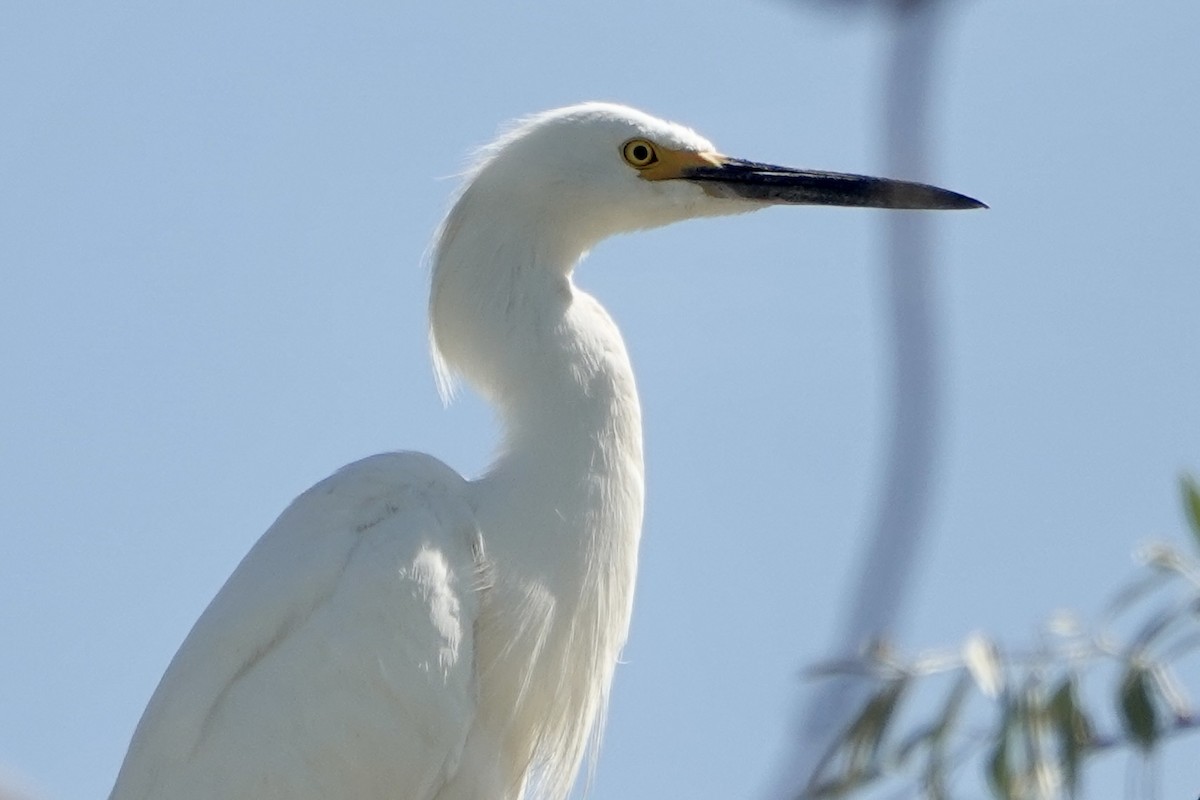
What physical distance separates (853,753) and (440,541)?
1203 mm

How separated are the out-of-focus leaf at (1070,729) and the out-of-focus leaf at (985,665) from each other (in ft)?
0.32

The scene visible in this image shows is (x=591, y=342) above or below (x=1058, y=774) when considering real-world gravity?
above

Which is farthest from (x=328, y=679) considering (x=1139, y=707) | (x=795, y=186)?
(x=795, y=186)

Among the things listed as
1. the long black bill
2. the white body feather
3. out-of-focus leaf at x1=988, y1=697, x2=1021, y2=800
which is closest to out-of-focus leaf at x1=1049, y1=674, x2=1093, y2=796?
out-of-focus leaf at x1=988, y1=697, x2=1021, y2=800

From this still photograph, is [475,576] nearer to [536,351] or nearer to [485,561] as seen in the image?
[485,561]

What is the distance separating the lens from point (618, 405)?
383 centimetres

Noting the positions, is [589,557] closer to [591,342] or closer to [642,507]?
[642,507]

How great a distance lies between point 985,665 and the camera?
2.71 meters

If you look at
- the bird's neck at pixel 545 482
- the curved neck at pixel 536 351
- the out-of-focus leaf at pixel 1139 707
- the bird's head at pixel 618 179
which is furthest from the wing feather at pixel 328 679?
the out-of-focus leaf at pixel 1139 707

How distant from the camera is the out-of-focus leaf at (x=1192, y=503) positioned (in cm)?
268

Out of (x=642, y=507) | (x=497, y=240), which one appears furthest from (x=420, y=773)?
(x=497, y=240)

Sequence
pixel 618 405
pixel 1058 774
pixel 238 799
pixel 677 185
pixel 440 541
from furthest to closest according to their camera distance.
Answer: pixel 677 185, pixel 618 405, pixel 440 541, pixel 238 799, pixel 1058 774

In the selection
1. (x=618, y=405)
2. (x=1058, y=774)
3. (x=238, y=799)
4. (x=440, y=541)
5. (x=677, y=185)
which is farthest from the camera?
(x=677, y=185)

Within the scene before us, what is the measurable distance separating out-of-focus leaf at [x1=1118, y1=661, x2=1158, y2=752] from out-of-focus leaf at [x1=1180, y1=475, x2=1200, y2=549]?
25cm
